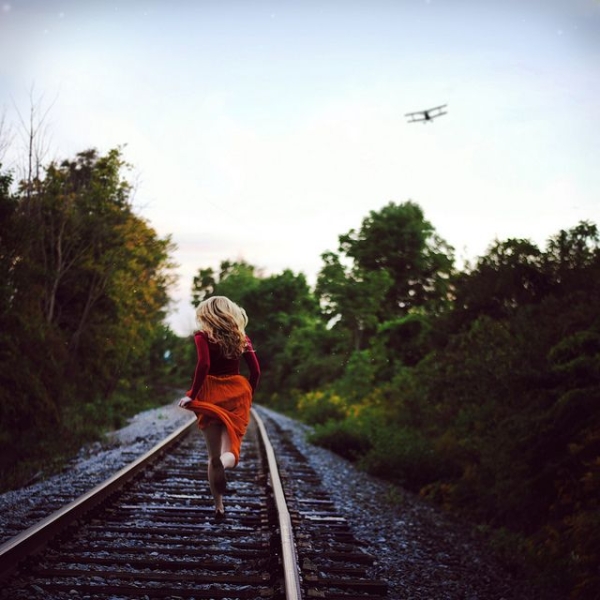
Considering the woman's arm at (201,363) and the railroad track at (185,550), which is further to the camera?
the woman's arm at (201,363)

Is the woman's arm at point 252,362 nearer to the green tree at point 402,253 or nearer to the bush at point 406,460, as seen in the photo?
the bush at point 406,460

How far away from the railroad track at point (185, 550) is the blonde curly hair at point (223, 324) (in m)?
1.60

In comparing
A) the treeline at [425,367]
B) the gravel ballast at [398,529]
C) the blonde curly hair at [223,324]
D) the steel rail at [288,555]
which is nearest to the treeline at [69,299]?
the treeline at [425,367]

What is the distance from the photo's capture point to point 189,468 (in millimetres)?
9086

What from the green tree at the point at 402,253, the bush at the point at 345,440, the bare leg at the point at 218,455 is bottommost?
the bush at the point at 345,440

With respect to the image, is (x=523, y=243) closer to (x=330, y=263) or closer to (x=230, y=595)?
(x=230, y=595)

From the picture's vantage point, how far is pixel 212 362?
517 cm

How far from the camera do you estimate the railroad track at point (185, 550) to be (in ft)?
12.3

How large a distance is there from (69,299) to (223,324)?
16.7 m

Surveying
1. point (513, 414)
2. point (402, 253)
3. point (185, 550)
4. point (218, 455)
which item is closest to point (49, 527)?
point (185, 550)

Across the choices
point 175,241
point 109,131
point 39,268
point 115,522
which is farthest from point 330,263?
point 115,522

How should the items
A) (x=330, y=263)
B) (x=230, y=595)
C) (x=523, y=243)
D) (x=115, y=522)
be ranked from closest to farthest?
(x=230, y=595), (x=115, y=522), (x=523, y=243), (x=330, y=263)

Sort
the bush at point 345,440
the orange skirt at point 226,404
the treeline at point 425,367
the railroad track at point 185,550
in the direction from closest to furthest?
the railroad track at point 185,550 < the orange skirt at point 226,404 < the treeline at point 425,367 < the bush at point 345,440

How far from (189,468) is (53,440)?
422 centimetres
